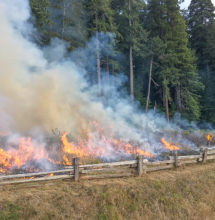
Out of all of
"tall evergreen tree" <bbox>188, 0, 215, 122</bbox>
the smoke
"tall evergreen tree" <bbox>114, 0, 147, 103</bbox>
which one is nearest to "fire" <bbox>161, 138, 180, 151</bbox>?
the smoke

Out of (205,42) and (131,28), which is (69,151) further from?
(205,42)

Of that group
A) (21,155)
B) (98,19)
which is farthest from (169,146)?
(98,19)

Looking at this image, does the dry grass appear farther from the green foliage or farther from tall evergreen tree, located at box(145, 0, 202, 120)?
tall evergreen tree, located at box(145, 0, 202, 120)

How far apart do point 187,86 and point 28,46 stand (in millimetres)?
21802

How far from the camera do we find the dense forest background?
21.9 m

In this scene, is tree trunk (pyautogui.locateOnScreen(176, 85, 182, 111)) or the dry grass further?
tree trunk (pyautogui.locateOnScreen(176, 85, 182, 111))

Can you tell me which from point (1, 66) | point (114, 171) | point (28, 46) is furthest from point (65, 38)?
point (114, 171)

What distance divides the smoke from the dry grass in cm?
487

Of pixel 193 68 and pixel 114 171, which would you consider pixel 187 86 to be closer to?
pixel 193 68

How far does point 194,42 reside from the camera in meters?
32.6

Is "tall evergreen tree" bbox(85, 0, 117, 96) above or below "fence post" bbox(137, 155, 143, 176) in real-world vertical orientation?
above

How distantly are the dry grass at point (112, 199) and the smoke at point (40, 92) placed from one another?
4.87 metres

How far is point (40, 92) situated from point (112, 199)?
32.7ft

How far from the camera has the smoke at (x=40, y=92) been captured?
13281 mm
